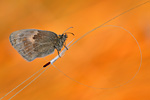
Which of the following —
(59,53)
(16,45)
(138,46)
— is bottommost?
(138,46)

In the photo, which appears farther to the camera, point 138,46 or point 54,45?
point 138,46

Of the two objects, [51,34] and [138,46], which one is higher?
[51,34]

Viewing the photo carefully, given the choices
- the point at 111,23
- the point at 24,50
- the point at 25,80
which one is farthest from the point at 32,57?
the point at 111,23

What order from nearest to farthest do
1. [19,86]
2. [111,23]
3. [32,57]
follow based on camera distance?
[32,57]
[19,86]
[111,23]

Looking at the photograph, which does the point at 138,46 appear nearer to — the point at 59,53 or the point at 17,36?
the point at 59,53

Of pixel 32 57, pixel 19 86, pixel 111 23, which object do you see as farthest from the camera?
pixel 111 23
